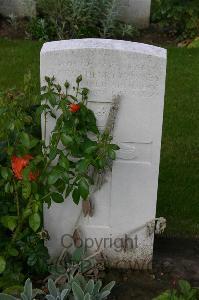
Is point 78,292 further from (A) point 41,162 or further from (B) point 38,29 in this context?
(B) point 38,29

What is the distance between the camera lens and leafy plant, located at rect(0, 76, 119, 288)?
9.84 ft

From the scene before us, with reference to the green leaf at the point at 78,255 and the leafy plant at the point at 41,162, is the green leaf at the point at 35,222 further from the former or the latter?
the green leaf at the point at 78,255

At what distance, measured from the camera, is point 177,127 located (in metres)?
5.59

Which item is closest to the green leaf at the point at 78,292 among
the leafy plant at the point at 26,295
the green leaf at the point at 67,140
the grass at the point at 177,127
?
the leafy plant at the point at 26,295

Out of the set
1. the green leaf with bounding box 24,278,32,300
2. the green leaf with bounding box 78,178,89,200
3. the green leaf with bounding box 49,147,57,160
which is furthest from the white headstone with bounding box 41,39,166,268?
the green leaf with bounding box 24,278,32,300

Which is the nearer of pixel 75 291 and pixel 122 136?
pixel 75 291

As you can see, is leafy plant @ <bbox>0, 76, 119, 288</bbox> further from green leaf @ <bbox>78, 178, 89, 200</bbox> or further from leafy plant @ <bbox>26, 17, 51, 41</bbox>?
leafy plant @ <bbox>26, 17, 51, 41</bbox>

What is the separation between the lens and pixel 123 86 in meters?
3.12

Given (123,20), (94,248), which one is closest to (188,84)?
(123,20)

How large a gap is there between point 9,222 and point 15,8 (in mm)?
5750

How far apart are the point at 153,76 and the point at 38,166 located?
0.76m

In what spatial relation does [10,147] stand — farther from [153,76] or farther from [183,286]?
[183,286]

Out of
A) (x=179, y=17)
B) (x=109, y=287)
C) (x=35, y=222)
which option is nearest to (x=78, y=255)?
(x=109, y=287)

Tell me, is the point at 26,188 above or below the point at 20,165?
below
